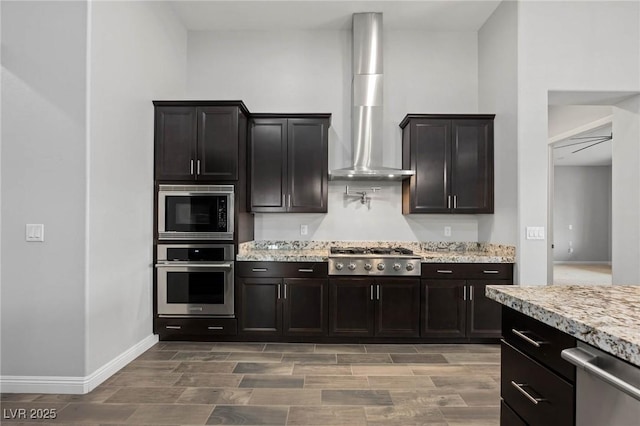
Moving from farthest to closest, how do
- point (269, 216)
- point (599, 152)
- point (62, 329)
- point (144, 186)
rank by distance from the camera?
point (599, 152) → point (269, 216) → point (144, 186) → point (62, 329)

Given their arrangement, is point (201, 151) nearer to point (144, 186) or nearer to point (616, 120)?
point (144, 186)

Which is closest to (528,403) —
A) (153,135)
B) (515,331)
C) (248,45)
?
(515,331)

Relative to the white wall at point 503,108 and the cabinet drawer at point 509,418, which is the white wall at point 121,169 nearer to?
the cabinet drawer at point 509,418

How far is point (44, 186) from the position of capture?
258 centimetres

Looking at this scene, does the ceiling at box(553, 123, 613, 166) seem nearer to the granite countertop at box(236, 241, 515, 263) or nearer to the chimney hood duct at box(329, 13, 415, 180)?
the granite countertop at box(236, 241, 515, 263)

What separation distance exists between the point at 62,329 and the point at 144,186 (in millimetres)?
1409

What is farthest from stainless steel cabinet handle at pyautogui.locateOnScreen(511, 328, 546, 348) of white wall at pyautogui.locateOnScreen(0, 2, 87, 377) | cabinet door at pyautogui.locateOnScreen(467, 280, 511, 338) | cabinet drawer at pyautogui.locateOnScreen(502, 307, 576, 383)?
white wall at pyautogui.locateOnScreen(0, 2, 87, 377)

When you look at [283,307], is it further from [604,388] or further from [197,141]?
[604,388]

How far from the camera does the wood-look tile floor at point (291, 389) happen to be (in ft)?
7.48

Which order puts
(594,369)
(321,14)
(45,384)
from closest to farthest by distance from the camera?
(594,369) < (45,384) < (321,14)

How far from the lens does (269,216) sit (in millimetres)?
4348

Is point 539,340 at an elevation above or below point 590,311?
below

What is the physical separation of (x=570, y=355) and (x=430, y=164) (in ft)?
10.4

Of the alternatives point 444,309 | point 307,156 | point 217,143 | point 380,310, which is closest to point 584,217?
point 444,309
